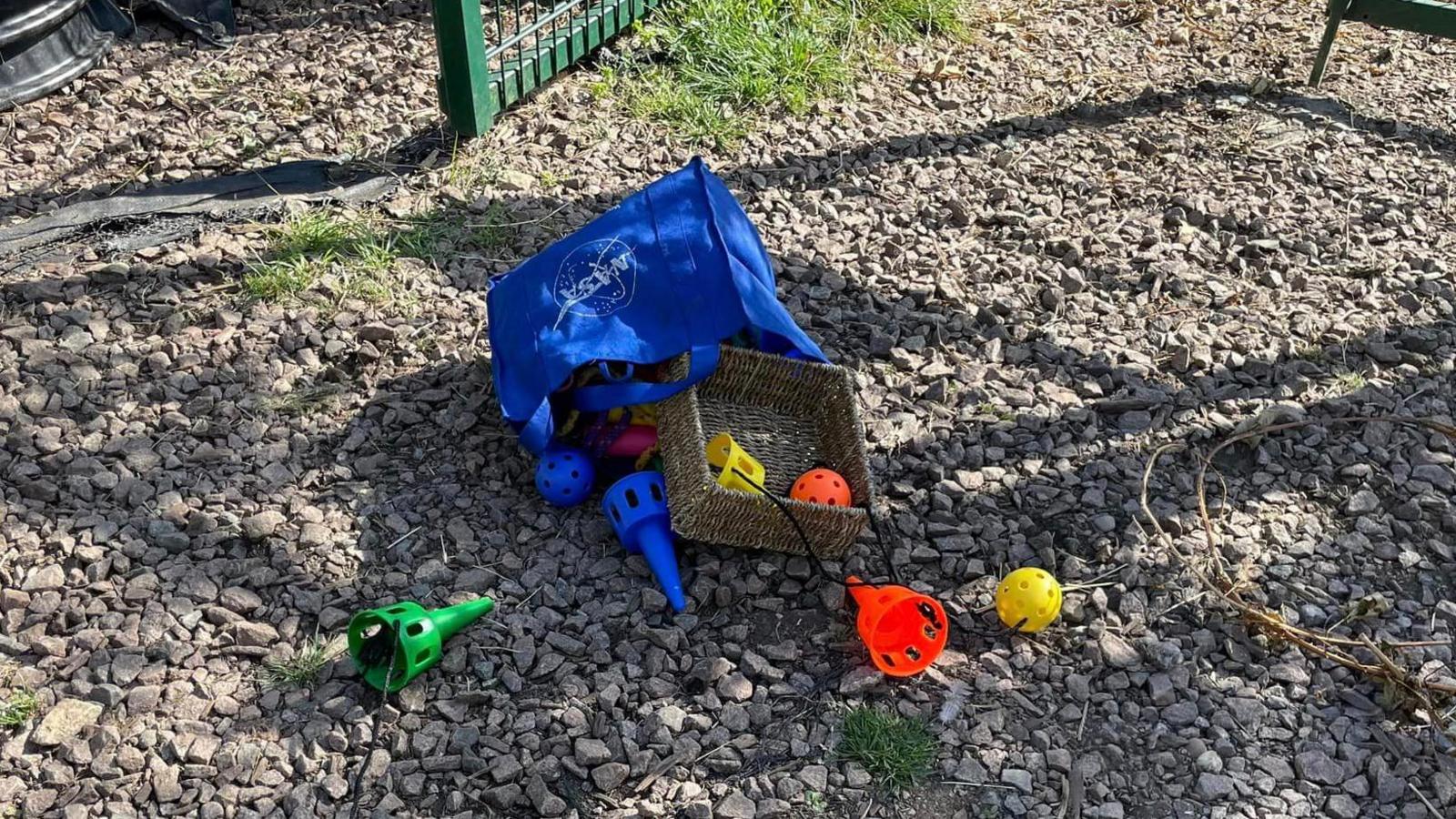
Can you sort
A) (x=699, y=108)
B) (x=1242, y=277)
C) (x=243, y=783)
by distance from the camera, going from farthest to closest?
(x=699, y=108) < (x=1242, y=277) < (x=243, y=783)

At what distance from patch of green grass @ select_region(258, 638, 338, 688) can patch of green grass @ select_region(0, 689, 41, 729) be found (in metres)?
0.42

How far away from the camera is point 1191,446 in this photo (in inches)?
133

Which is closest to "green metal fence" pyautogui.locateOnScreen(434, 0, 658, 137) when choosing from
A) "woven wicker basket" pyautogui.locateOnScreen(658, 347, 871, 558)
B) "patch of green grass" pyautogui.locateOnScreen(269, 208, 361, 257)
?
"patch of green grass" pyautogui.locateOnScreen(269, 208, 361, 257)

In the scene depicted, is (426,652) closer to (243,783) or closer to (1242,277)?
(243,783)

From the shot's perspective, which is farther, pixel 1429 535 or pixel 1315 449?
pixel 1315 449

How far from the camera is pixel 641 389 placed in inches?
118

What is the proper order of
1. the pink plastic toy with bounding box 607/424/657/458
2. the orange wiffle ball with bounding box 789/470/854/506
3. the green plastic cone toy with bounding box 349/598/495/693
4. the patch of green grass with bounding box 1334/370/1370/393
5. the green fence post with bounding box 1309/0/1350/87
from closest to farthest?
the green plastic cone toy with bounding box 349/598/495/693 → the orange wiffle ball with bounding box 789/470/854/506 → the pink plastic toy with bounding box 607/424/657/458 → the patch of green grass with bounding box 1334/370/1370/393 → the green fence post with bounding box 1309/0/1350/87

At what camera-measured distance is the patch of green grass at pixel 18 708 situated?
250 cm

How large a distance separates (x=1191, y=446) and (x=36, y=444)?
2867mm

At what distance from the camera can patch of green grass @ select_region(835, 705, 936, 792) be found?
2.55m

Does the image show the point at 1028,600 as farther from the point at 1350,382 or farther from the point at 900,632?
the point at 1350,382

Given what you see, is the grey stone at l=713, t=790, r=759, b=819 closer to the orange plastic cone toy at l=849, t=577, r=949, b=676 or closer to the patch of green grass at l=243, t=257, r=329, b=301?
the orange plastic cone toy at l=849, t=577, r=949, b=676

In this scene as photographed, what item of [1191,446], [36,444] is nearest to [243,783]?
[36,444]

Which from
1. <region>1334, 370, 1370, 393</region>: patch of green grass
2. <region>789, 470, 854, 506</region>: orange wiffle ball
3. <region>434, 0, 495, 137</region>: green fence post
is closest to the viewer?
<region>789, 470, 854, 506</region>: orange wiffle ball
